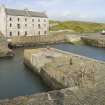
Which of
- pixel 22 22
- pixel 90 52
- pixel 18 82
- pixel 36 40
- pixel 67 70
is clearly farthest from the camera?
pixel 22 22

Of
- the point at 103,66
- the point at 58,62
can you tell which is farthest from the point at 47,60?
the point at 103,66

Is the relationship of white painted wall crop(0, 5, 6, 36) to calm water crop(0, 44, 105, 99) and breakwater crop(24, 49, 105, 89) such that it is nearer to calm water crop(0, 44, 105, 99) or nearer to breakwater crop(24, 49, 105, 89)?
calm water crop(0, 44, 105, 99)

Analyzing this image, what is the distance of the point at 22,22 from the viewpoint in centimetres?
6391

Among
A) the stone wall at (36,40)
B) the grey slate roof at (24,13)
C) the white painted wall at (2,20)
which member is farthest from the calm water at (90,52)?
the white painted wall at (2,20)

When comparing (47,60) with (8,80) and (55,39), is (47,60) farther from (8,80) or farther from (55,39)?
(55,39)

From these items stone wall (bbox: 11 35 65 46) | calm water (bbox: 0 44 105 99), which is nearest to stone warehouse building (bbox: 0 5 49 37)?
stone wall (bbox: 11 35 65 46)

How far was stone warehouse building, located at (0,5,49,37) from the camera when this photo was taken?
2357 inches

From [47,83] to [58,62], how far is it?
350cm

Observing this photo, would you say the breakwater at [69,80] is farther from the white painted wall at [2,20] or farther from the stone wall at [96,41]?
the stone wall at [96,41]

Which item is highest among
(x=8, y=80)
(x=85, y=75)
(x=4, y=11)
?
(x=4, y=11)

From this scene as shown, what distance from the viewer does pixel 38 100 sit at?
38.9 ft

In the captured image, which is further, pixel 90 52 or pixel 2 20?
pixel 2 20

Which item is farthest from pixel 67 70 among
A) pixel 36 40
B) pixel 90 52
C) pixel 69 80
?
pixel 36 40

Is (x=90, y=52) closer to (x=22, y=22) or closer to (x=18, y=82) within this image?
(x=22, y=22)
